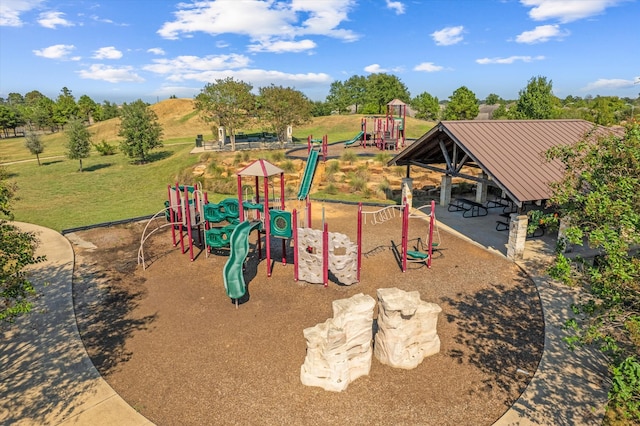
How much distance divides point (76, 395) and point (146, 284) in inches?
218

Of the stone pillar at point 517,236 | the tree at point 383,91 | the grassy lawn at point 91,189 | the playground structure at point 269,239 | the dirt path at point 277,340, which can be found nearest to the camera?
the dirt path at point 277,340

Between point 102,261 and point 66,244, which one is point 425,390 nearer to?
point 102,261

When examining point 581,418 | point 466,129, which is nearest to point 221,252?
point 466,129

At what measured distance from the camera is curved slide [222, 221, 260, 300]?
11.2m

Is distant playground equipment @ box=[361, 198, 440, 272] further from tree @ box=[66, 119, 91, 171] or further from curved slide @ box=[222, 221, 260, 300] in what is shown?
tree @ box=[66, 119, 91, 171]

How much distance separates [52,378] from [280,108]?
31535 mm

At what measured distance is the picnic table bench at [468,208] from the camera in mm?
19828

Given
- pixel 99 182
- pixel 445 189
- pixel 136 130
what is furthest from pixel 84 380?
pixel 136 130

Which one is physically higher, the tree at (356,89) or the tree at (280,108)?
the tree at (356,89)

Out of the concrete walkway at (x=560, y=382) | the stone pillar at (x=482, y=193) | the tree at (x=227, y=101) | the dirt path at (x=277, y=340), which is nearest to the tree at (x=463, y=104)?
the tree at (x=227, y=101)

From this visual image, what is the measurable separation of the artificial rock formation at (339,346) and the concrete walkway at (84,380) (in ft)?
9.40

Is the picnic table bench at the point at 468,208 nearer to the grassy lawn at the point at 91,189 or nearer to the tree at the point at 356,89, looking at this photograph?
the grassy lawn at the point at 91,189

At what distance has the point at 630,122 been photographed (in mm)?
7078

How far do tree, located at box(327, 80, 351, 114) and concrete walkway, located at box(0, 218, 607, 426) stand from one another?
79084mm
